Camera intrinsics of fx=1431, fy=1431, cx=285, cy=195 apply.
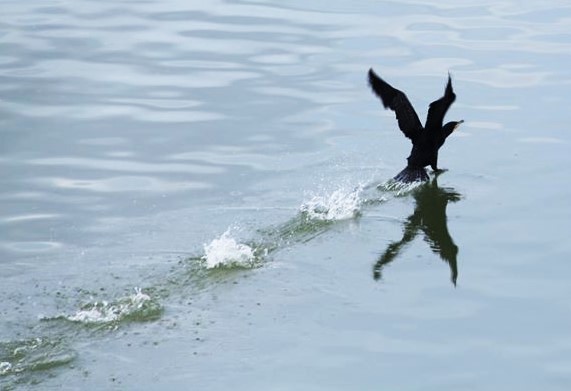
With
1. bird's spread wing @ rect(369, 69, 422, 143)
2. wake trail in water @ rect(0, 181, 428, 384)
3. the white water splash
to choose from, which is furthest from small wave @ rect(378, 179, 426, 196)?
bird's spread wing @ rect(369, 69, 422, 143)

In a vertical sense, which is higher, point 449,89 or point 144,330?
point 449,89

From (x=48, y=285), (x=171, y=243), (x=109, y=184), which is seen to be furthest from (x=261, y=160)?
(x=48, y=285)

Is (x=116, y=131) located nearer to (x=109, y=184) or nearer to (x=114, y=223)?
(x=109, y=184)

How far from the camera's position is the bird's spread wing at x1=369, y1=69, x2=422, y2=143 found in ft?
38.8

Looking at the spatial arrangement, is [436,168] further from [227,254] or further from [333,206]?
[227,254]

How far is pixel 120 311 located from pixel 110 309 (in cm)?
7

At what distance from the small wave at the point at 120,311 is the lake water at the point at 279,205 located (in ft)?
0.07

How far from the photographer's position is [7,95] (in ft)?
46.6

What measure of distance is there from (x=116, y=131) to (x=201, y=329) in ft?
15.5

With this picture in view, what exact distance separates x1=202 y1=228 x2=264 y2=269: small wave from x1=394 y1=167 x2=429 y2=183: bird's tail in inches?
80.1

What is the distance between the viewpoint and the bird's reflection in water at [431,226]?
1004 cm

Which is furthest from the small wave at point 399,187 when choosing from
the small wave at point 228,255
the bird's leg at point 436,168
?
the small wave at point 228,255

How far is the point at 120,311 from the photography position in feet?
29.0

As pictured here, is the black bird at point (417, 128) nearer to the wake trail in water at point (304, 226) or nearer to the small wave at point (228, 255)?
the wake trail in water at point (304, 226)
